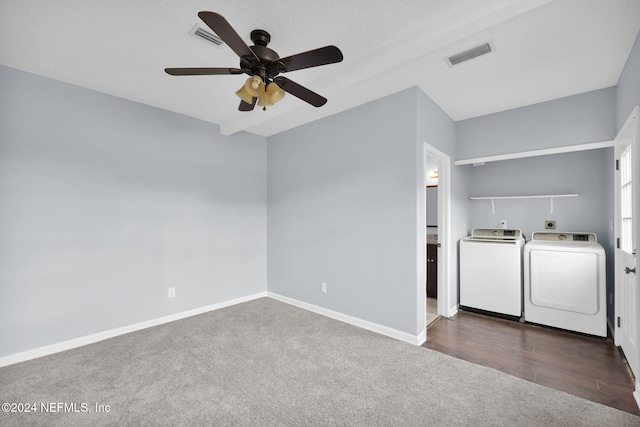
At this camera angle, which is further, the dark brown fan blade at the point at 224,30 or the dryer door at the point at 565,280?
the dryer door at the point at 565,280

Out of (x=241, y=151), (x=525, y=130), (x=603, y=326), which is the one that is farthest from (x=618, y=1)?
(x=241, y=151)

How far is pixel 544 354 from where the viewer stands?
2.53 metres

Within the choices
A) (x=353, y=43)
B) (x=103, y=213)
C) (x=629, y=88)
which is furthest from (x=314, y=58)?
(x=103, y=213)

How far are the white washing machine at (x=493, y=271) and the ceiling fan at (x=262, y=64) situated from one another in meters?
2.78

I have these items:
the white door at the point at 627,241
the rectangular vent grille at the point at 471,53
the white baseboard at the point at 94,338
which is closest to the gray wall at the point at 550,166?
the white door at the point at 627,241

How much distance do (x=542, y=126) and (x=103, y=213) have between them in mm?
4929

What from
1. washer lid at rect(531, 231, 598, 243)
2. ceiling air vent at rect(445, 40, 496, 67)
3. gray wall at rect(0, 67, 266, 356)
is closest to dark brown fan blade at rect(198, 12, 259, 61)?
ceiling air vent at rect(445, 40, 496, 67)

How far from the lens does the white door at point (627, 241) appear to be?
2018 mm

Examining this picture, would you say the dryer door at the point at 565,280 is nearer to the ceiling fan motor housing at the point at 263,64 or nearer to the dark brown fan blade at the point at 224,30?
the ceiling fan motor housing at the point at 263,64

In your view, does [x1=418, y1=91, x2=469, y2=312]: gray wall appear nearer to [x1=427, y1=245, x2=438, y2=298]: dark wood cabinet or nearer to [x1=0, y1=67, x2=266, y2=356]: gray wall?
[x1=427, y1=245, x2=438, y2=298]: dark wood cabinet

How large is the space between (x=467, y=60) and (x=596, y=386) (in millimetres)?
2703

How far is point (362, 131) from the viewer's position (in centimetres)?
321

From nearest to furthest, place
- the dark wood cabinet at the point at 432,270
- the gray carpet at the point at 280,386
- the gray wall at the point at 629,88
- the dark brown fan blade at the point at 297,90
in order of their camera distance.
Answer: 1. the gray carpet at the point at 280,386
2. the dark brown fan blade at the point at 297,90
3. the gray wall at the point at 629,88
4. the dark wood cabinet at the point at 432,270

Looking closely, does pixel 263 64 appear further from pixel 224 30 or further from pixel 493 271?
pixel 493 271
